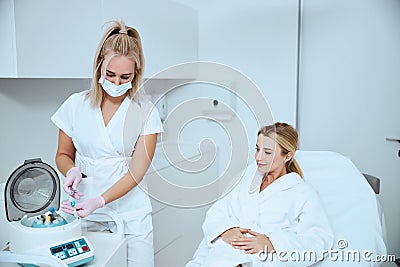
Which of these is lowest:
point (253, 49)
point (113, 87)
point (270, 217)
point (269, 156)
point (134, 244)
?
point (134, 244)

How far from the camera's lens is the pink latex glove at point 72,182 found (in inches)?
38.3

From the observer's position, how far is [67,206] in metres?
0.92

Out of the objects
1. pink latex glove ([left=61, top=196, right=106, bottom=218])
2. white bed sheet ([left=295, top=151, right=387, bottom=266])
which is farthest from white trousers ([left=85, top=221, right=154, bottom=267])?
white bed sheet ([left=295, top=151, right=387, bottom=266])

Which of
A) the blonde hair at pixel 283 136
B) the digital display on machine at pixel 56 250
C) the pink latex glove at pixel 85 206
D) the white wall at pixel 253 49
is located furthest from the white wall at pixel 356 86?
the digital display on machine at pixel 56 250

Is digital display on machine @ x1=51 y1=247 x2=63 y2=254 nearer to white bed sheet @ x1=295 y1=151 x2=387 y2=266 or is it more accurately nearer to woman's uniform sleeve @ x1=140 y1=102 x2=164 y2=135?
woman's uniform sleeve @ x1=140 y1=102 x2=164 y2=135

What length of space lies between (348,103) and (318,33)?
21 centimetres

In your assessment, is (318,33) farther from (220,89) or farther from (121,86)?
(121,86)

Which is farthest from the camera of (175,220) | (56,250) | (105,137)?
(175,220)

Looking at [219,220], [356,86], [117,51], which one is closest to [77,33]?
[117,51]

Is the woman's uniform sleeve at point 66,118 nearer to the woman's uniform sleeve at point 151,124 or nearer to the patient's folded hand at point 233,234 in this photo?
the woman's uniform sleeve at point 151,124

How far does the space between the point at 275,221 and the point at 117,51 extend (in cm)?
55

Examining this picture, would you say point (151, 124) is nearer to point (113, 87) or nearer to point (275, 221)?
point (113, 87)

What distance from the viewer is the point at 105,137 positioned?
3.34 ft

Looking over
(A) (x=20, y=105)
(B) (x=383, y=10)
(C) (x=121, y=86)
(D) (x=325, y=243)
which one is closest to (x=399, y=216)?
(D) (x=325, y=243)
